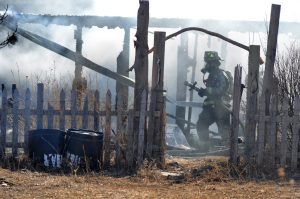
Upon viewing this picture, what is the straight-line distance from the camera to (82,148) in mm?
9594

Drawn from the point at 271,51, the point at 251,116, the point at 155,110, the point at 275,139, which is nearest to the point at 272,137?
the point at 275,139

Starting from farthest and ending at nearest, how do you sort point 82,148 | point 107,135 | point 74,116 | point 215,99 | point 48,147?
point 215,99 → point 74,116 → point 107,135 → point 48,147 → point 82,148

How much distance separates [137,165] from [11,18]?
914 cm

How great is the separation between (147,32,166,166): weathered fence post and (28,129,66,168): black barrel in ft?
4.98

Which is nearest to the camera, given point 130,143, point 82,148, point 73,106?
point 82,148

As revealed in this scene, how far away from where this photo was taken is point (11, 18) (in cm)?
1730

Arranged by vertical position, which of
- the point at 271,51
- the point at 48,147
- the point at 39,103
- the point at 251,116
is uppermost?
the point at 271,51

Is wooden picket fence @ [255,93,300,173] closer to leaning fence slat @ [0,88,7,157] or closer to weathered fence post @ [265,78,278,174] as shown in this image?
weathered fence post @ [265,78,278,174]

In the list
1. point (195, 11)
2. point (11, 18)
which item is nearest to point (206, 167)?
point (11, 18)

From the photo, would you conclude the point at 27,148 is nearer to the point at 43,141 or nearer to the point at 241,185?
the point at 43,141

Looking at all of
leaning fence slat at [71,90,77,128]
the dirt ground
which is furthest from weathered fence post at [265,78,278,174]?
leaning fence slat at [71,90,77,128]

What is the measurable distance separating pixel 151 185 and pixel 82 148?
5.17 feet

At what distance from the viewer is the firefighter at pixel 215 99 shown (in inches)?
551

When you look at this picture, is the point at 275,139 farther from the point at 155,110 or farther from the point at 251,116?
the point at 155,110
